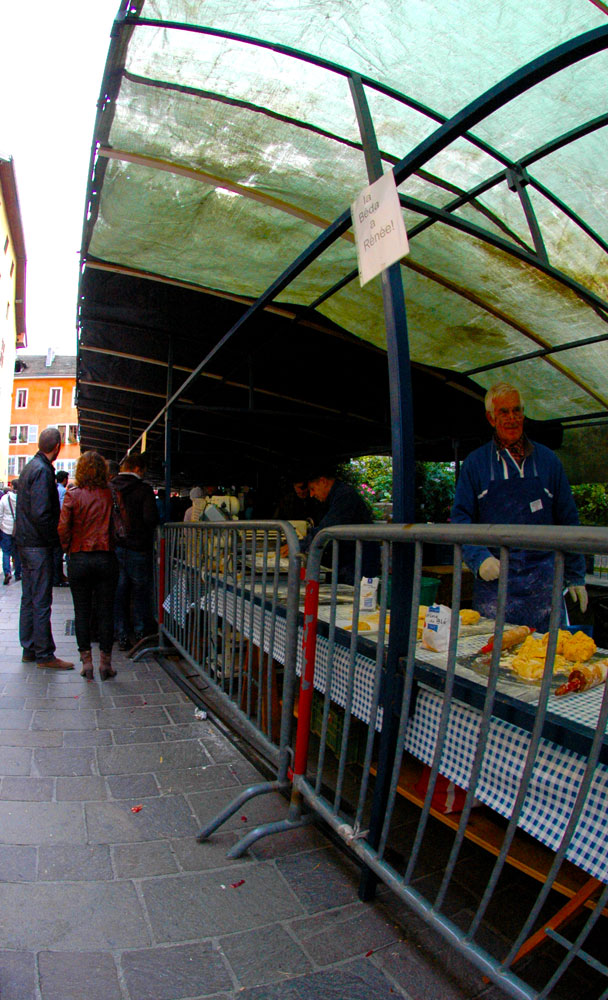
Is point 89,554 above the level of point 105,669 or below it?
above

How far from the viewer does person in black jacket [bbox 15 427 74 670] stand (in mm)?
5055

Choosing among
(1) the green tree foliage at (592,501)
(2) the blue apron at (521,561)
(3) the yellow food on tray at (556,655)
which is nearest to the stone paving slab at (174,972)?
(3) the yellow food on tray at (556,655)

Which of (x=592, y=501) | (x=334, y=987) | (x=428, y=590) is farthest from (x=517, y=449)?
(x=592, y=501)

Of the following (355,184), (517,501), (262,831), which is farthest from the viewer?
(355,184)

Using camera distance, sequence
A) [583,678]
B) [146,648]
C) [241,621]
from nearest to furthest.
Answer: [583,678], [241,621], [146,648]

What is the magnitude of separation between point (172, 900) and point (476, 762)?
135 centimetres

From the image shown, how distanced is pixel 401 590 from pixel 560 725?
2.50ft

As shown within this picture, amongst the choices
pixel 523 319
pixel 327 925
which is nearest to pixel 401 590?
pixel 327 925

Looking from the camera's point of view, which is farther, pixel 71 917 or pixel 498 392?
pixel 498 392

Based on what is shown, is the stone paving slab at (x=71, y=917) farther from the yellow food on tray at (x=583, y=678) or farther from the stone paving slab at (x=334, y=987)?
the yellow food on tray at (x=583, y=678)

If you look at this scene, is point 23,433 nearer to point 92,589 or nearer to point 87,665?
point 92,589

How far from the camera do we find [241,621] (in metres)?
3.31

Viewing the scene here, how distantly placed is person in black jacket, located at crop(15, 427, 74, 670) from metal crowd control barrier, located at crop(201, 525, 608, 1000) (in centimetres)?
339

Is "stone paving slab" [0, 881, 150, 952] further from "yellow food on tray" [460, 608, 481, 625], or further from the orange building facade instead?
the orange building facade
